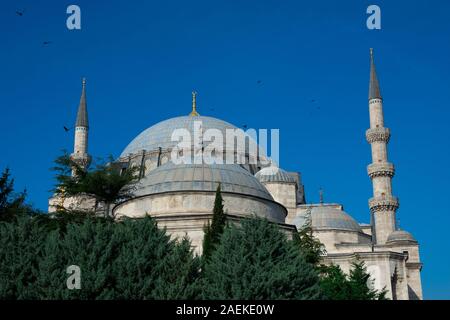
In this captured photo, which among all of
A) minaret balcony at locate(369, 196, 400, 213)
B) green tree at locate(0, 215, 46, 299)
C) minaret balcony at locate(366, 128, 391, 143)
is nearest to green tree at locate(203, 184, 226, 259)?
green tree at locate(0, 215, 46, 299)

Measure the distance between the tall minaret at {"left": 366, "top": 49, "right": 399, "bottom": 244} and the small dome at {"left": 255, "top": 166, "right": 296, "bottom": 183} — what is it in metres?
3.95

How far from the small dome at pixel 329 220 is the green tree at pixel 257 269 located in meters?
14.8

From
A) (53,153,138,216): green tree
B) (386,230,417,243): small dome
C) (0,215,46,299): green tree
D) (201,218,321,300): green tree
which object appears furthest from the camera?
(386,230,417,243): small dome

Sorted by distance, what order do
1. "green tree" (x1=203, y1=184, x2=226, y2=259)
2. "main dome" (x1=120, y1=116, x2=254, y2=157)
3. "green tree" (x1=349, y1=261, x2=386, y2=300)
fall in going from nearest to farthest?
"green tree" (x1=203, y1=184, x2=226, y2=259)
"green tree" (x1=349, y1=261, x2=386, y2=300)
"main dome" (x1=120, y1=116, x2=254, y2=157)

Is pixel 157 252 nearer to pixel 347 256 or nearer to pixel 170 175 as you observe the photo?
pixel 170 175

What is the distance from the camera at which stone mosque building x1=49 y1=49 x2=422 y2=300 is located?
18.7m

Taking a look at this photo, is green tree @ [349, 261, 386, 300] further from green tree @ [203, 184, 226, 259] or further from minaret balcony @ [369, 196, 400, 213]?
minaret balcony @ [369, 196, 400, 213]

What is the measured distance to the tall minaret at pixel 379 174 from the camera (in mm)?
29578

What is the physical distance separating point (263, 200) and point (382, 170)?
1244cm

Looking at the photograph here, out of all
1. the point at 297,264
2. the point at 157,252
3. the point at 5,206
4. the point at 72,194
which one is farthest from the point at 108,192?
the point at 297,264
